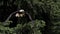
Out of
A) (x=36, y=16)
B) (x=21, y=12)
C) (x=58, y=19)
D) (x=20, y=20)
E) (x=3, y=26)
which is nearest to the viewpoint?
(x=21, y=12)

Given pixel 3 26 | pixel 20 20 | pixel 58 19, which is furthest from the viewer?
pixel 58 19

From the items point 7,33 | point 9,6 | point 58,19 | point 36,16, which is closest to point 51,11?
point 36,16

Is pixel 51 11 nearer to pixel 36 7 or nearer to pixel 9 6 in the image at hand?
pixel 36 7

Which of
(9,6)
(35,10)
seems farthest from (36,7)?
(9,6)

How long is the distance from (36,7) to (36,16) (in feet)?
0.70

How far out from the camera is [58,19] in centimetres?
417

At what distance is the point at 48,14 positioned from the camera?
11.9ft

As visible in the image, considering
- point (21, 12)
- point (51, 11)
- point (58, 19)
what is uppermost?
point (21, 12)

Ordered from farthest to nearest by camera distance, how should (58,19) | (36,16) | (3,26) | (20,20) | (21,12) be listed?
(58,19)
(36,16)
(20,20)
(3,26)
(21,12)

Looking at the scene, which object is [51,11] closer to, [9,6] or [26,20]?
[26,20]

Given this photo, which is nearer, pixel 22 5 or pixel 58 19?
pixel 22 5

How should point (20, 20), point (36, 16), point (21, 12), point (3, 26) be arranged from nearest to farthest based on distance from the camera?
point (21, 12) < point (3, 26) < point (20, 20) < point (36, 16)

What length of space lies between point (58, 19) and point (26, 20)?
1.26m

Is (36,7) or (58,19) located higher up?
(36,7)
